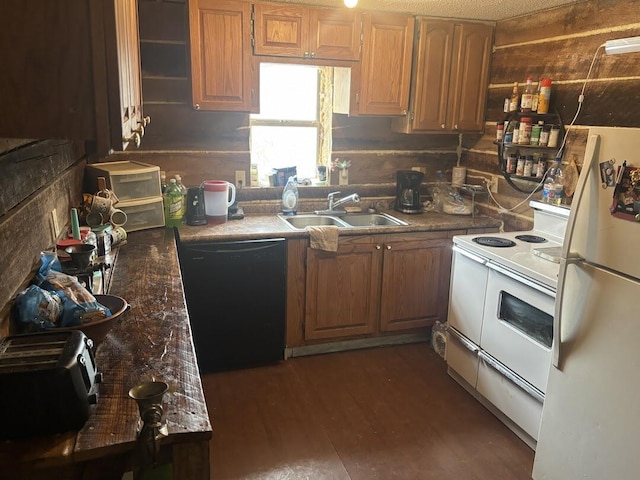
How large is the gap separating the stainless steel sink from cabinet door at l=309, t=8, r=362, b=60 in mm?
1050

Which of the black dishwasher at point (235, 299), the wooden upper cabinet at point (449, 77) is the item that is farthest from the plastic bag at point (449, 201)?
the black dishwasher at point (235, 299)

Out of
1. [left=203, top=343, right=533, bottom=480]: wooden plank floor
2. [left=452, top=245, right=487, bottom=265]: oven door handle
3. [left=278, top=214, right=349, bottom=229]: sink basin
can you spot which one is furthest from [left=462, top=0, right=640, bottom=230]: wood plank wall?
[left=203, top=343, right=533, bottom=480]: wooden plank floor

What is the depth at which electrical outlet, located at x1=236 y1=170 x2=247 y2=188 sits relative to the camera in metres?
3.40

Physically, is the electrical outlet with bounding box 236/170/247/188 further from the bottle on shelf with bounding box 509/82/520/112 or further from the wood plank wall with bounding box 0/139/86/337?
the bottle on shelf with bounding box 509/82/520/112

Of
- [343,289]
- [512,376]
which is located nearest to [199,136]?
[343,289]

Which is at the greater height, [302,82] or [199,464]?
[302,82]

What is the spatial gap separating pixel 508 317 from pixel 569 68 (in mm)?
1467

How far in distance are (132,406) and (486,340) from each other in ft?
6.68

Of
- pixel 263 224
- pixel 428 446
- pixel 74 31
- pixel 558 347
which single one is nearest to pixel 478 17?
pixel 263 224

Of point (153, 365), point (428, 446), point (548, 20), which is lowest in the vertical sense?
point (428, 446)

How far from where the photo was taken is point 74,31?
99 centimetres

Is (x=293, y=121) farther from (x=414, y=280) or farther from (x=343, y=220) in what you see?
(x=414, y=280)

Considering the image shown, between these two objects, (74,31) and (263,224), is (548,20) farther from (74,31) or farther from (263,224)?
(74,31)

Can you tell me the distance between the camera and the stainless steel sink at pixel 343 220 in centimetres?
343
